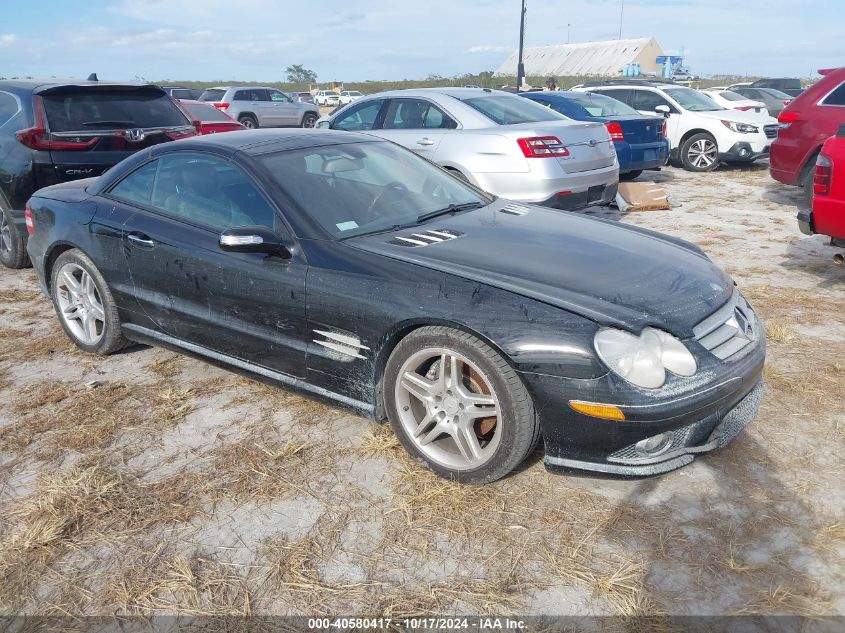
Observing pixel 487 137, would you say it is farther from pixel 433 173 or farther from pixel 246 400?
pixel 246 400

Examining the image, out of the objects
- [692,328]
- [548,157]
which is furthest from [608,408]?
[548,157]

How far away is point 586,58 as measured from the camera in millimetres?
90375

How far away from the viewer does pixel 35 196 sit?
502 centimetres

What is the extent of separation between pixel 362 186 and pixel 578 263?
129cm

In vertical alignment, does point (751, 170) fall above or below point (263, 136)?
below

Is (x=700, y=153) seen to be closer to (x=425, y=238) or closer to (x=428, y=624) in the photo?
(x=425, y=238)

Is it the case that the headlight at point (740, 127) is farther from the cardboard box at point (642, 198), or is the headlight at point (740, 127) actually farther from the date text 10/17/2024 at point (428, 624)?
the date text 10/17/2024 at point (428, 624)

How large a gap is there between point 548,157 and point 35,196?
4470 mm

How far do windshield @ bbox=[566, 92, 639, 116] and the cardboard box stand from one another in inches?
76.0

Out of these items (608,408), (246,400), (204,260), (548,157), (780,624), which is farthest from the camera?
(548,157)

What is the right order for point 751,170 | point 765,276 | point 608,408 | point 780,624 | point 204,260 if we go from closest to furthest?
point 780,624, point 608,408, point 204,260, point 765,276, point 751,170

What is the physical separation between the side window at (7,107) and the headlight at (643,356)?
5.97m

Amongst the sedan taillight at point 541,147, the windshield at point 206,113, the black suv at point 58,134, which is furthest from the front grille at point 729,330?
the windshield at point 206,113

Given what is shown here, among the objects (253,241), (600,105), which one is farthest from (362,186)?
(600,105)
